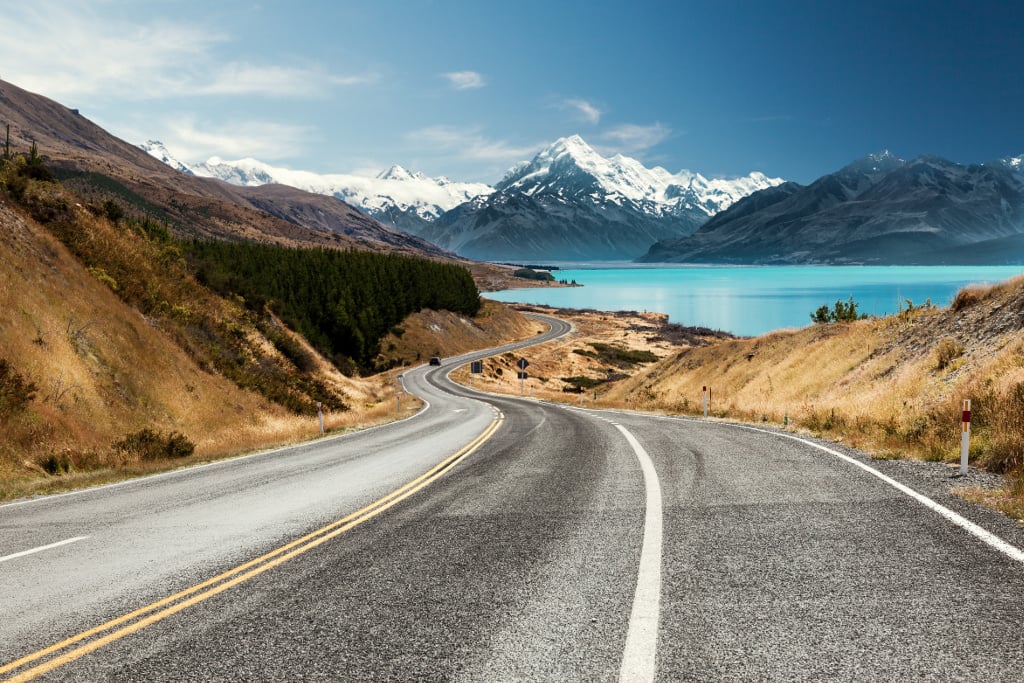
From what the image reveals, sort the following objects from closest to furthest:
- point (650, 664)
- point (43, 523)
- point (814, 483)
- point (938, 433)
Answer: point (650, 664) → point (43, 523) → point (814, 483) → point (938, 433)

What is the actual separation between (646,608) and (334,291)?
3047 inches

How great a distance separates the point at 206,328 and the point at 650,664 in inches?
1211

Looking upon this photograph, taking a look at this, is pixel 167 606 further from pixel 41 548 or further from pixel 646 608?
pixel 646 608

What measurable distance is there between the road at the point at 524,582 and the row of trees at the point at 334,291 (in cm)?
4371

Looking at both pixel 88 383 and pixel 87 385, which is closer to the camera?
pixel 87 385

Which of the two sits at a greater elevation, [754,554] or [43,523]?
[754,554]

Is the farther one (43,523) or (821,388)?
(821,388)

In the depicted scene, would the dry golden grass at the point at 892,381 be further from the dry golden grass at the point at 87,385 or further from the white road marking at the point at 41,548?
the dry golden grass at the point at 87,385

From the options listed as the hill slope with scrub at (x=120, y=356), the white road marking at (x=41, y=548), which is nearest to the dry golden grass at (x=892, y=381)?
the white road marking at (x=41, y=548)

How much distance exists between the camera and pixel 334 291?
77.9 metres

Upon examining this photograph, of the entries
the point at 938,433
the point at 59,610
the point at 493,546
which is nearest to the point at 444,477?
the point at 493,546

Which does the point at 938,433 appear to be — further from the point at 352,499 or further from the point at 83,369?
the point at 83,369

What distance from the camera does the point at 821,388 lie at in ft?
91.5

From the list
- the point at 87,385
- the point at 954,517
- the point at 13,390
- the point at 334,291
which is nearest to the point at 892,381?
the point at 954,517
